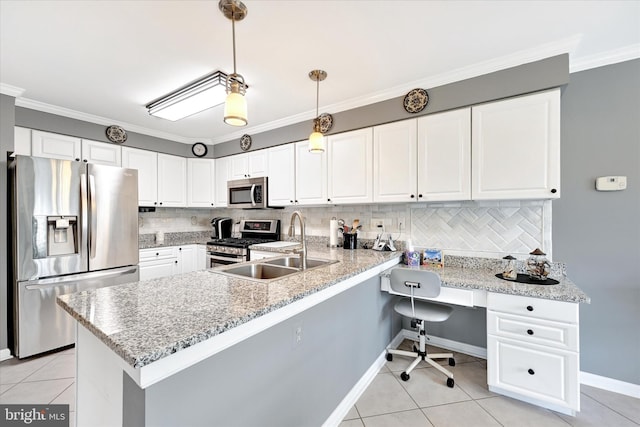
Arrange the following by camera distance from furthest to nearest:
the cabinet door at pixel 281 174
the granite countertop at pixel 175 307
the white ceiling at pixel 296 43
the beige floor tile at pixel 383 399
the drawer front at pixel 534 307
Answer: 1. the cabinet door at pixel 281 174
2. the beige floor tile at pixel 383 399
3. the drawer front at pixel 534 307
4. the white ceiling at pixel 296 43
5. the granite countertop at pixel 175 307

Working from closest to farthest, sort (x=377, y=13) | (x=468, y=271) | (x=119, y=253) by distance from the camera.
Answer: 1. (x=377, y=13)
2. (x=468, y=271)
3. (x=119, y=253)

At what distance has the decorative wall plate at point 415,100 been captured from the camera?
2410 mm

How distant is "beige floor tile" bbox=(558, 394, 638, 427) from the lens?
66.4 inches

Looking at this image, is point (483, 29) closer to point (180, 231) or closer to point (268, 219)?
point (268, 219)

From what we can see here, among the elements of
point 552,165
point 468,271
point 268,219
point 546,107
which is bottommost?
point 468,271

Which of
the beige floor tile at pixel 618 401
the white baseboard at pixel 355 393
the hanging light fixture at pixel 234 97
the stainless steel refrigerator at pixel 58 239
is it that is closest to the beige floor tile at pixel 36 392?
the stainless steel refrigerator at pixel 58 239

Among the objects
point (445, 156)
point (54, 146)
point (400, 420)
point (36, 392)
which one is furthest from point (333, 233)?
point (54, 146)

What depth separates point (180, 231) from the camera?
4398mm

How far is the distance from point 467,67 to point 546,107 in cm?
64

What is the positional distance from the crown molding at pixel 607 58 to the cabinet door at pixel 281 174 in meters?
2.63

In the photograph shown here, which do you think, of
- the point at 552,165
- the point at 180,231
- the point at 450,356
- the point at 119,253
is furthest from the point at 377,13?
the point at 180,231

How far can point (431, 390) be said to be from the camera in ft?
6.73

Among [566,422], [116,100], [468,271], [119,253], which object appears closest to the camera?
[566,422]

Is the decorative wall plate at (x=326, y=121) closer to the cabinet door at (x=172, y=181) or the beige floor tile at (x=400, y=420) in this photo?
the cabinet door at (x=172, y=181)
